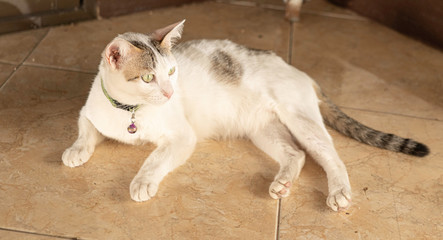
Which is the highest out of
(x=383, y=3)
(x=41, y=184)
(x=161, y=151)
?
(x=383, y=3)

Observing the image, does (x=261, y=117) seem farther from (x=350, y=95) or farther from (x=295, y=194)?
(x=350, y=95)

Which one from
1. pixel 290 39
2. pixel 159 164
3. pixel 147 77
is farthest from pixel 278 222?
pixel 290 39

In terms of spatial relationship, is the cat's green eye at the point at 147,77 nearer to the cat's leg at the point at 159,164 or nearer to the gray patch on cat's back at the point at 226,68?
the cat's leg at the point at 159,164

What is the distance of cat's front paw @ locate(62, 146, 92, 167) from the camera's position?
2242mm

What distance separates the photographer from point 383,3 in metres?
3.76

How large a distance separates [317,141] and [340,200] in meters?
0.33

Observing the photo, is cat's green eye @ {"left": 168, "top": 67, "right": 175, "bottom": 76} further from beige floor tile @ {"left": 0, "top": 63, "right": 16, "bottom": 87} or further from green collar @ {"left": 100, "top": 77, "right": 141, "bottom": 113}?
beige floor tile @ {"left": 0, "top": 63, "right": 16, "bottom": 87}

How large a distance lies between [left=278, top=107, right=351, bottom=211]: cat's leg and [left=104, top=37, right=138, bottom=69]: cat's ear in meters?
0.87

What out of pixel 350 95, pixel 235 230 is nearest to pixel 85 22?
pixel 350 95

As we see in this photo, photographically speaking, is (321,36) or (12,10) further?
(321,36)

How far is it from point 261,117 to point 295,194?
1.51 ft

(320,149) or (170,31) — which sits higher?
(170,31)

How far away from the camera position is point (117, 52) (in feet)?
6.29

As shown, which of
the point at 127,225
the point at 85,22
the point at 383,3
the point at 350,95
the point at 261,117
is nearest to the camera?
the point at 127,225
